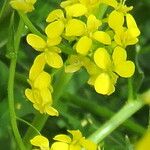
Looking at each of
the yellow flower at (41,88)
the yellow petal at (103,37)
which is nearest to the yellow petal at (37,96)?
the yellow flower at (41,88)

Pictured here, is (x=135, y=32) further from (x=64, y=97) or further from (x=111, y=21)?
(x=64, y=97)

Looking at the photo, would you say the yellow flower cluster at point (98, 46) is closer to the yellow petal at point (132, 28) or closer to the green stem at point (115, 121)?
the yellow petal at point (132, 28)

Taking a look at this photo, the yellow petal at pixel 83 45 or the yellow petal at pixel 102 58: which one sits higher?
the yellow petal at pixel 83 45

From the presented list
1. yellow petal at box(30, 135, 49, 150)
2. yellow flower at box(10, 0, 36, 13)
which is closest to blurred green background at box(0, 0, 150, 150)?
yellow flower at box(10, 0, 36, 13)

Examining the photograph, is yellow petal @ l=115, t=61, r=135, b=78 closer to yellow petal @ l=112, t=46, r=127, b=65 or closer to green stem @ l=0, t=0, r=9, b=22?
yellow petal @ l=112, t=46, r=127, b=65

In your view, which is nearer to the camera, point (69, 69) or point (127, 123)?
point (69, 69)

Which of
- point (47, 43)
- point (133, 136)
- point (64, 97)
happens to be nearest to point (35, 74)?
point (47, 43)

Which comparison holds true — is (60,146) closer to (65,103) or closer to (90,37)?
(90,37)
